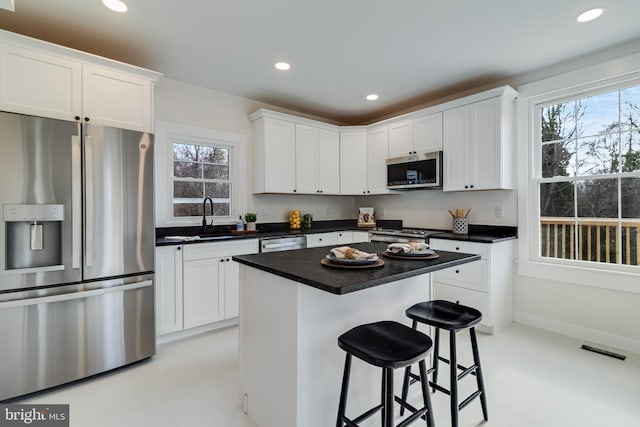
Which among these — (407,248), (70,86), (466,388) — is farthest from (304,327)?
(70,86)

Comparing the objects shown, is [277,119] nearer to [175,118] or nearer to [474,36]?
[175,118]

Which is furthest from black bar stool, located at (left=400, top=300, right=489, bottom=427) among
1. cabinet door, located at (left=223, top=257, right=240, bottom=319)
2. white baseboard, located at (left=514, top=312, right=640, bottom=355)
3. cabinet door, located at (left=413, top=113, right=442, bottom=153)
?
cabinet door, located at (left=413, top=113, right=442, bottom=153)

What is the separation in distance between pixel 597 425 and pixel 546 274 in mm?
1620

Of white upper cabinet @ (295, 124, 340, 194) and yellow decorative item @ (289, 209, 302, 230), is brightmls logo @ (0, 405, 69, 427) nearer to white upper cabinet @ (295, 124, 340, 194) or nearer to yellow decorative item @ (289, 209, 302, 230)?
yellow decorative item @ (289, 209, 302, 230)

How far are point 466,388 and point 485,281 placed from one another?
3.97 ft

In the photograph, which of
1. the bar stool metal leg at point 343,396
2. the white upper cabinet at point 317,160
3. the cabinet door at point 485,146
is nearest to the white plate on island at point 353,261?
the bar stool metal leg at point 343,396

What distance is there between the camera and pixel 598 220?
111 inches

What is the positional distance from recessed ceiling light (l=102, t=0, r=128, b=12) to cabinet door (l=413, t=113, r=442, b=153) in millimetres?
3099

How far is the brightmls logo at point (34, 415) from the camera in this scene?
1.80 meters

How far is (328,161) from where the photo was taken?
4316mm

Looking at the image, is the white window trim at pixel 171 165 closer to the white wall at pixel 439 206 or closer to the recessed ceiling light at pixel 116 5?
the recessed ceiling light at pixel 116 5

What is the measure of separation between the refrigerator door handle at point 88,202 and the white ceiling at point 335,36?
3.20 feet

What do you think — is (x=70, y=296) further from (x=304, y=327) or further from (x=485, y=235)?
(x=485, y=235)

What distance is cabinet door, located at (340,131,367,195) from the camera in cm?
445
